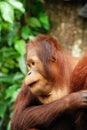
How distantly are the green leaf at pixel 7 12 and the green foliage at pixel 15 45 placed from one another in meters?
0.20

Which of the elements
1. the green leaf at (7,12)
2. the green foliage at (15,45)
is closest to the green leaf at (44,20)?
the green foliage at (15,45)

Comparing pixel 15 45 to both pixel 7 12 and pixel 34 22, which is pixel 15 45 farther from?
pixel 7 12

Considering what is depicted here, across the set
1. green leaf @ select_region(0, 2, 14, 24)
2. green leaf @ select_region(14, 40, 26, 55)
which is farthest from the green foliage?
green leaf @ select_region(0, 2, 14, 24)

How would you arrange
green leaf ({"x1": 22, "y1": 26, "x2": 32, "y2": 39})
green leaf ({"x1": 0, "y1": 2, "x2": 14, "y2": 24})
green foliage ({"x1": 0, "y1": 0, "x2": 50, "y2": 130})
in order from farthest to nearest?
green leaf ({"x1": 22, "y1": 26, "x2": 32, "y2": 39}) → green foliage ({"x1": 0, "y1": 0, "x2": 50, "y2": 130}) → green leaf ({"x1": 0, "y1": 2, "x2": 14, "y2": 24})

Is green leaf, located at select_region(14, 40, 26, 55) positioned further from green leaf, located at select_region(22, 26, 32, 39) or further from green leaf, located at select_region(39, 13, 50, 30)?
green leaf, located at select_region(39, 13, 50, 30)

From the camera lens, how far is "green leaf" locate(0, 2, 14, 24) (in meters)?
4.68

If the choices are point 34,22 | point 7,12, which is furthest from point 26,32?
point 7,12

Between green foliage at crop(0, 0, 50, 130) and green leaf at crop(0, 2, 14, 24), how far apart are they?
0.20m

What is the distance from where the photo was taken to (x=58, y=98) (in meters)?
4.04

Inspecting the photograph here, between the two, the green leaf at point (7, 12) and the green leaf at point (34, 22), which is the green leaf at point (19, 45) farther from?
the green leaf at point (7, 12)

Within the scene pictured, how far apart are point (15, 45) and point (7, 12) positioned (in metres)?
0.54

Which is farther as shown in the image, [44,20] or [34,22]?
[34,22]

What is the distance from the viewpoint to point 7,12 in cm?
468

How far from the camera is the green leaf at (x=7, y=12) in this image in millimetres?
4676
